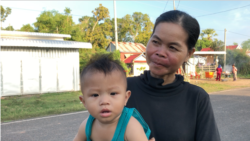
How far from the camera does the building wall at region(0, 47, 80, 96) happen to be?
504 inches

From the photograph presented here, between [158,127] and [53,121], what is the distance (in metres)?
6.11

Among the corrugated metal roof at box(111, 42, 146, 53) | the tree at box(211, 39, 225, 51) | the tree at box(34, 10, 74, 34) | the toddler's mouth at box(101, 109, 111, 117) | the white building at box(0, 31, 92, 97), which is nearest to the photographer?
the toddler's mouth at box(101, 109, 111, 117)

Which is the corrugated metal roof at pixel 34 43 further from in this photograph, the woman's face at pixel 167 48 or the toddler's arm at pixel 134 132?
the toddler's arm at pixel 134 132

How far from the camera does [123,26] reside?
49.1 m

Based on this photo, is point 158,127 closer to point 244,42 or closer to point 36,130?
point 36,130

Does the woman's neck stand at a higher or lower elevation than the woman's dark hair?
lower

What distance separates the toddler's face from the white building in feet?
42.1

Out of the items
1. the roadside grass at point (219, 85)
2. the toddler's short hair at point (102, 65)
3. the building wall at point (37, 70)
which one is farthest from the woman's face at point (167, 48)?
the roadside grass at point (219, 85)

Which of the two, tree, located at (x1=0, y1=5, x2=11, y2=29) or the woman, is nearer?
the woman

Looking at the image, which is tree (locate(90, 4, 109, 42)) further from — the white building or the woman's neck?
the woman's neck

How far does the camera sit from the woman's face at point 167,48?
1.50 metres

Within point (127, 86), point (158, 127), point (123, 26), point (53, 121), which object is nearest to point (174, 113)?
point (158, 127)

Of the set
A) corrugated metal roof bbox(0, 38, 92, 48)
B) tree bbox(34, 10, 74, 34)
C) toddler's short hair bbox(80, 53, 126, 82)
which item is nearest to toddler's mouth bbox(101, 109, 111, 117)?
toddler's short hair bbox(80, 53, 126, 82)

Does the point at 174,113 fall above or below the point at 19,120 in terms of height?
above
